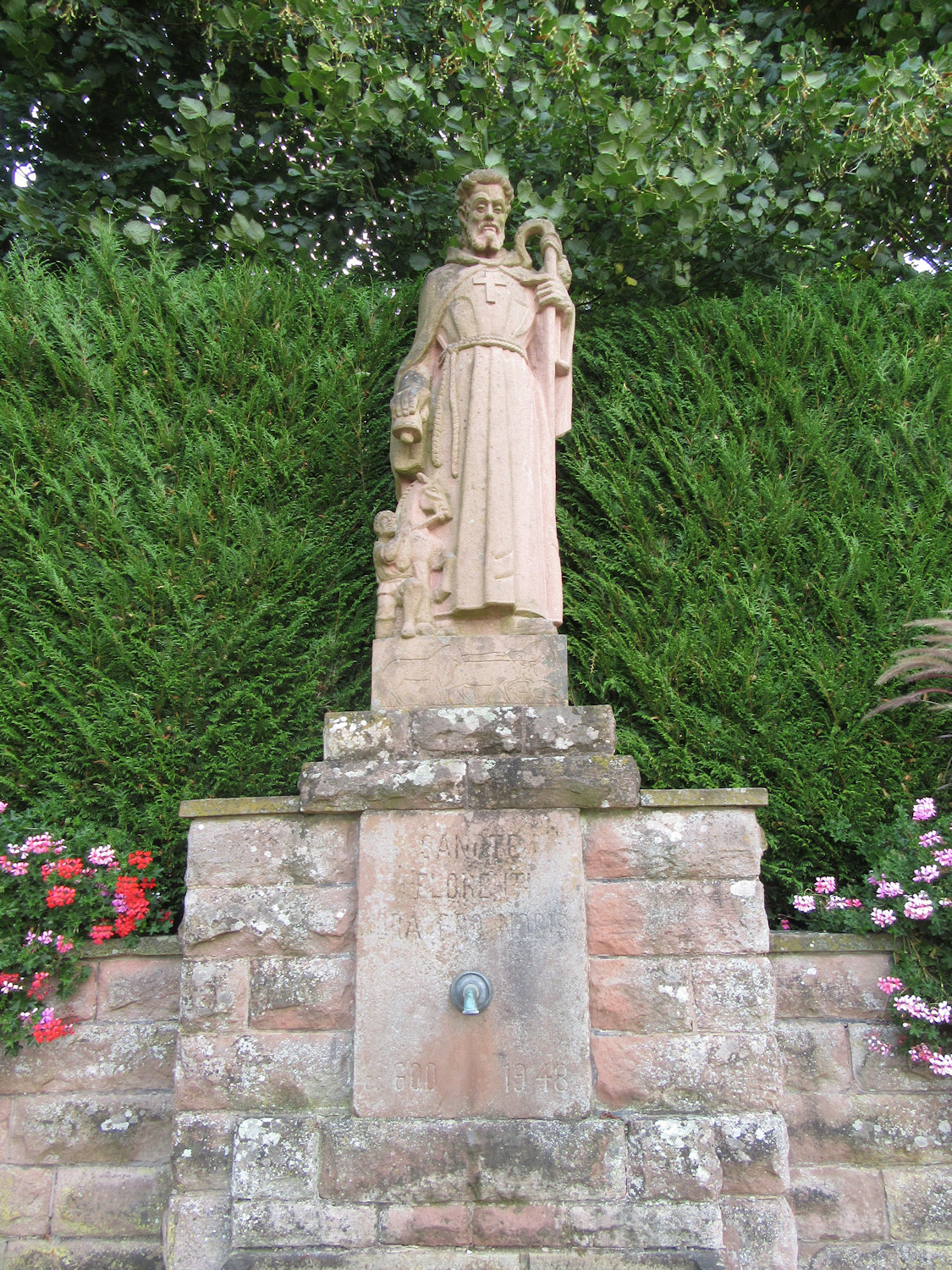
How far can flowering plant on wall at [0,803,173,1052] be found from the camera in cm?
350

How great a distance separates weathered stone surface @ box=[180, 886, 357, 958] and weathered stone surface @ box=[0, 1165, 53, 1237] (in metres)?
1.17

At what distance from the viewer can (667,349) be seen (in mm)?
5043

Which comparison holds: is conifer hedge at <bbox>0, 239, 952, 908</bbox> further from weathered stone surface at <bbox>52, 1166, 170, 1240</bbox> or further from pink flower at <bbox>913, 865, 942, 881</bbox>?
weathered stone surface at <bbox>52, 1166, 170, 1240</bbox>

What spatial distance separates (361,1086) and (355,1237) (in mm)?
423

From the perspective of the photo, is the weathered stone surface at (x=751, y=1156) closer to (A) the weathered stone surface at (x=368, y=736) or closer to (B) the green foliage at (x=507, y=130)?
(A) the weathered stone surface at (x=368, y=736)

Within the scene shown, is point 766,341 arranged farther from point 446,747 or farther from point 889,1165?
point 889,1165

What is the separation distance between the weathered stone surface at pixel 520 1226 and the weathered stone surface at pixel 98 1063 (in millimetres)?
1430

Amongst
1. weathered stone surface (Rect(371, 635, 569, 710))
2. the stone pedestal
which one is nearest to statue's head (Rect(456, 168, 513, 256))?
weathered stone surface (Rect(371, 635, 569, 710))

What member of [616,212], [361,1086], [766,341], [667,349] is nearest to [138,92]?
[616,212]

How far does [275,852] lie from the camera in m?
3.24

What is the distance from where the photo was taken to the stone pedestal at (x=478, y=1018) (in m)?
2.82

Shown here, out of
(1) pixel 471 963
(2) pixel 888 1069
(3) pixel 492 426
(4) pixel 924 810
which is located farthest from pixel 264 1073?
(4) pixel 924 810

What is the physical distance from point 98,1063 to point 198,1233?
90cm

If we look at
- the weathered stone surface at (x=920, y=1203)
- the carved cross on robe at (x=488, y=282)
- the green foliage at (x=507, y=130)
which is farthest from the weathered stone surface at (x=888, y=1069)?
the green foliage at (x=507, y=130)
